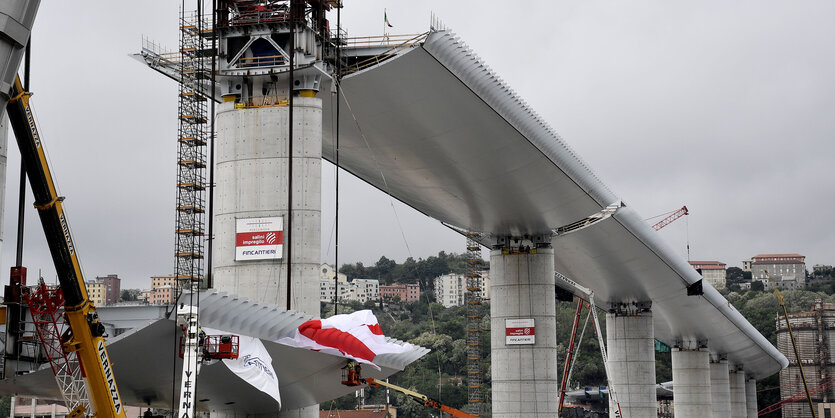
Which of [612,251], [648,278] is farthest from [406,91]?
[648,278]

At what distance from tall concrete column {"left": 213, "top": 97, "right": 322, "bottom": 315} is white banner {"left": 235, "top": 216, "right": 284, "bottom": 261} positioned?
212mm

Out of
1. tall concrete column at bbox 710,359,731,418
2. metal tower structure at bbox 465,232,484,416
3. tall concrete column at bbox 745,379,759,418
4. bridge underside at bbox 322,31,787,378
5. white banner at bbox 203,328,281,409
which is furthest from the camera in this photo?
tall concrete column at bbox 745,379,759,418

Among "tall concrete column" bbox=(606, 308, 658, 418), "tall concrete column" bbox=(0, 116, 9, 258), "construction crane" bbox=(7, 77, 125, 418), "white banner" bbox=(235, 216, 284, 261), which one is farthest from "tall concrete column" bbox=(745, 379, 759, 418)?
"tall concrete column" bbox=(0, 116, 9, 258)

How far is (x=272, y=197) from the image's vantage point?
129 ft

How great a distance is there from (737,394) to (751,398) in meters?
10.7

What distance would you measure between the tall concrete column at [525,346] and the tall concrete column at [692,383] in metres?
37.5

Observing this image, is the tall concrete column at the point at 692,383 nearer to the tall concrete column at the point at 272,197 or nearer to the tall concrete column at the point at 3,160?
the tall concrete column at the point at 272,197

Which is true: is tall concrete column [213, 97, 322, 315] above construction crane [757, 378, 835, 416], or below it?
above

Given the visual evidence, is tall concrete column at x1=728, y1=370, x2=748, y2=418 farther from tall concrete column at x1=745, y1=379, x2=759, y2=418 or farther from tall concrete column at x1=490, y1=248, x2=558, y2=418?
tall concrete column at x1=490, y1=248, x2=558, y2=418

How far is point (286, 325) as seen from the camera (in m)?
32.2

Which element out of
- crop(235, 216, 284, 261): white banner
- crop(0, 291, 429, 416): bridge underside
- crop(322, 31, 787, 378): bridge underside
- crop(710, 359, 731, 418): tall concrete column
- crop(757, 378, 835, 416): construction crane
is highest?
crop(322, 31, 787, 378): bridge underside

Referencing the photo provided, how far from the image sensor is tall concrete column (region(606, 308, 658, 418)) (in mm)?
81312

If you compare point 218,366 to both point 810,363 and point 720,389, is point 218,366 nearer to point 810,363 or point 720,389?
point 720,389

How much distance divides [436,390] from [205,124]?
102m
